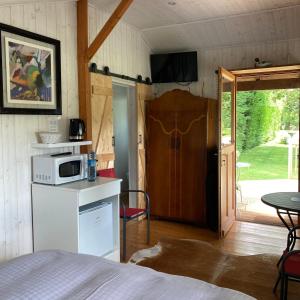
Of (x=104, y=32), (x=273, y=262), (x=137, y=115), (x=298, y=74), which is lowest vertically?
(x=273, y=262)

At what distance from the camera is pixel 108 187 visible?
3244 millimetres

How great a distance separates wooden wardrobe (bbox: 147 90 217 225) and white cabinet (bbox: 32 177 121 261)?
1.56m

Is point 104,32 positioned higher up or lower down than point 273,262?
higher up

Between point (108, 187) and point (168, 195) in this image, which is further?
point (168, 195)

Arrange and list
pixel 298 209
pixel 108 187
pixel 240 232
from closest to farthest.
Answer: pixel 298 209 < pixel 108 187 < pixel 240 232

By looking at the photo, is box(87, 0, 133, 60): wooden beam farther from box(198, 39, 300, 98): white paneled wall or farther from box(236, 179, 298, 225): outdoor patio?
box(236, 179, 298, 225): outdoor patio

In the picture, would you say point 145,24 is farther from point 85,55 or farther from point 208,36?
point 85,55

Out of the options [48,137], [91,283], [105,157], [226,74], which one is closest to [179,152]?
[105,157]

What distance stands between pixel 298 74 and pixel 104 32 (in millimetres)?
2685

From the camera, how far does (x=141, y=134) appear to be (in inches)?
193

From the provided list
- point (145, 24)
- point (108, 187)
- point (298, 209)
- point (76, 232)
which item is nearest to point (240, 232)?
point (298, 209)

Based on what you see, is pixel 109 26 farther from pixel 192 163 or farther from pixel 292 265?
Result: pixel 292 265

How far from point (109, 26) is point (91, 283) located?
2.74 m

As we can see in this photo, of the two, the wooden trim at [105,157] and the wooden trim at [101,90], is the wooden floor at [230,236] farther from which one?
the wooden trim at [101,90]
